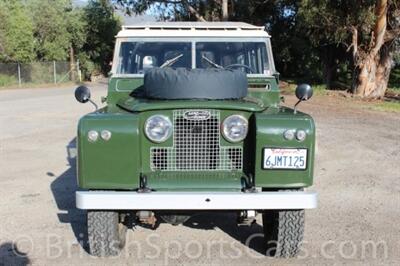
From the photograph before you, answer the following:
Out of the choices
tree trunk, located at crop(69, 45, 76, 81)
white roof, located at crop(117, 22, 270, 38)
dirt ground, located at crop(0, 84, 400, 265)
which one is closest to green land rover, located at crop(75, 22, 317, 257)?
dirt ground, located at crop(0, 84, 400, 265)

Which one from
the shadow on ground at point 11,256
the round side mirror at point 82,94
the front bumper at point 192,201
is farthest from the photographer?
the round side mirror at point 82,94

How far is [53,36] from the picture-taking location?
43.8m

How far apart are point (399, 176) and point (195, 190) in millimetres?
5417

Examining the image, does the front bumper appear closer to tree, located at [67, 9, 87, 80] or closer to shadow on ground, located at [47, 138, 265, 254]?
shadow on ground, located at [47, 138, 265, 254]

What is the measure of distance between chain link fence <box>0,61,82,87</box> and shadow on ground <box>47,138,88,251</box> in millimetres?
30768

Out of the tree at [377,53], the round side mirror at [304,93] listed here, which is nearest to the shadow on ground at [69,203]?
the round side mirror at [304,93]

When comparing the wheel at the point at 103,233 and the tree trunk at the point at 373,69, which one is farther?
the tree trunk at the point at 373,69

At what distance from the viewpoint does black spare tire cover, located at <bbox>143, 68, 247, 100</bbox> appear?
5285 millimetres

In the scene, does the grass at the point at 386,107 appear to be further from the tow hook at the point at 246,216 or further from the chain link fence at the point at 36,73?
the chain link fence at the point at 36,73

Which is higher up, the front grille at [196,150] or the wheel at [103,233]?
the front grille at [196,150]

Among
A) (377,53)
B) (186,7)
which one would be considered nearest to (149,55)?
(377,53)

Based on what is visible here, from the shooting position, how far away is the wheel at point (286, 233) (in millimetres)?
5152

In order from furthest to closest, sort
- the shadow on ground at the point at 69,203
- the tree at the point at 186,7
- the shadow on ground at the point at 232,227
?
1. the tree at the point at 186,7
2. the shadow on ground at the point at 69,203
3. the shadow on ground at the point at 232,227

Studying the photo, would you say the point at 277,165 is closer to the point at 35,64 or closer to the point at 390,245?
the point at 390,245
